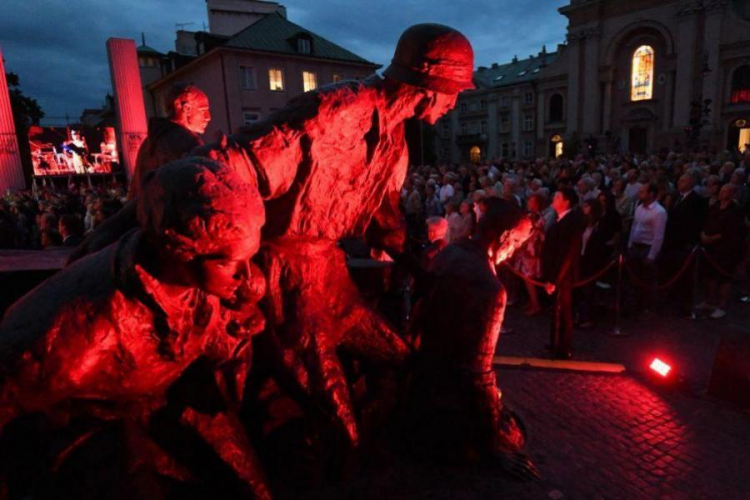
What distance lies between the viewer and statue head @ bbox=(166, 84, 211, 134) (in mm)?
3102

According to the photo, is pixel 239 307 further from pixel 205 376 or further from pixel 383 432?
pixel 383 432

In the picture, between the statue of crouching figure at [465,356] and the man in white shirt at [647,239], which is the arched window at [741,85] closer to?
the man in white shirt at [647,239]

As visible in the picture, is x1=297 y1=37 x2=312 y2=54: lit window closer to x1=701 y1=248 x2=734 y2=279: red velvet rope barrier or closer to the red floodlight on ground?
x1=701 y1=248 x2=734 y2=279: red velvet rope barrier

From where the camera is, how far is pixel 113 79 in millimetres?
15023

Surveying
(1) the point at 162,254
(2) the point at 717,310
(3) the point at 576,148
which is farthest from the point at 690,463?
(3) the point at 576,148

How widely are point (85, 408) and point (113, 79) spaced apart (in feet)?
52.4

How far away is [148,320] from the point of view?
179 centimetres

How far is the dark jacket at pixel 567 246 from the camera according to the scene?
18.7ft

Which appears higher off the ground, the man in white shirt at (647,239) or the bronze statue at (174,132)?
the bronze statue at (174,132)

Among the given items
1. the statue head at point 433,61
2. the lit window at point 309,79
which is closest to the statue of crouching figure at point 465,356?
the statue head at point 433,61

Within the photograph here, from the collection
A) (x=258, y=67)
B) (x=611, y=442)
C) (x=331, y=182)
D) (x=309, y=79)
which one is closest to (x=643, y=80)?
(x=309, y=79)

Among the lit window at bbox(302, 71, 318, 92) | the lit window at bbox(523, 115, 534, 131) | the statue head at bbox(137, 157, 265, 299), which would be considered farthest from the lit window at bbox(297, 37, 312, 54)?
the statue head at bbox(137, 157, 265, 299)

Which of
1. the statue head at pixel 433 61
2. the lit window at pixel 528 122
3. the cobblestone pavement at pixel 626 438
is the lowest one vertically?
the cobblestone pavement at pixel 626 438

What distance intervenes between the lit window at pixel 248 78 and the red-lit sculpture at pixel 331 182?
30550 millimetres
